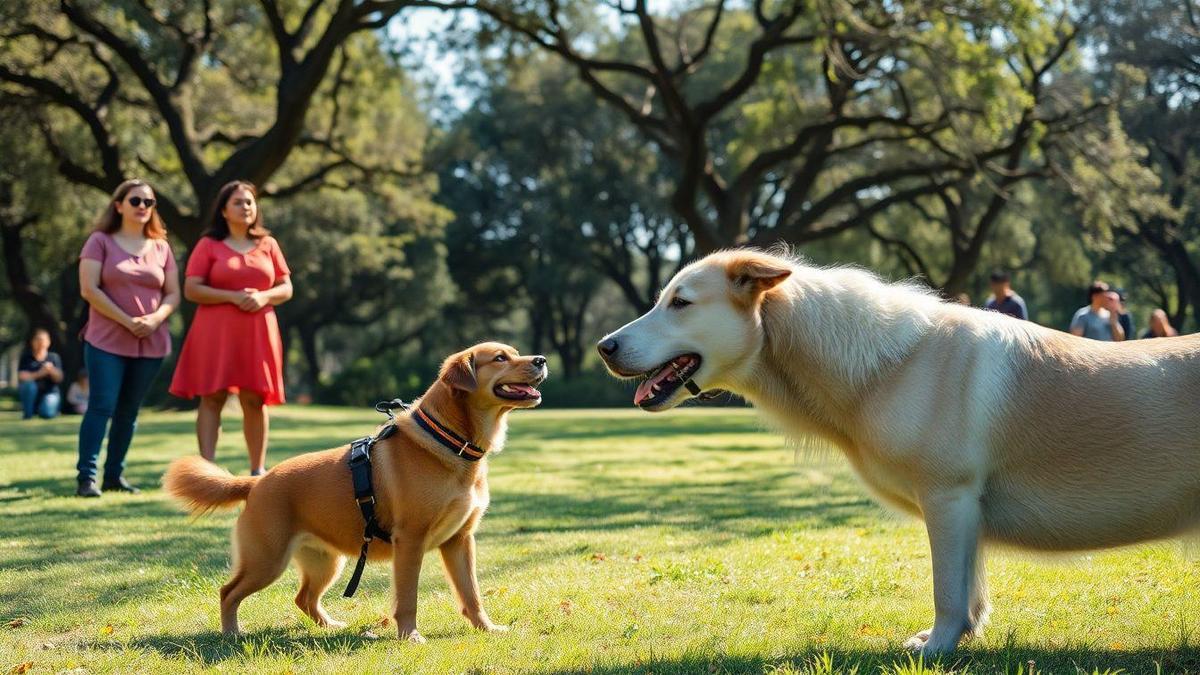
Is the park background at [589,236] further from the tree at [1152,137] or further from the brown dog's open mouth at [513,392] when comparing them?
the brown dog's open mouth at [513,392]

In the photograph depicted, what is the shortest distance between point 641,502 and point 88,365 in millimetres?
5296

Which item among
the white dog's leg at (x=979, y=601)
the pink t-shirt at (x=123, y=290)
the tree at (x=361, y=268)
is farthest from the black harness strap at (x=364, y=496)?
the tree at (x=361, y=268)

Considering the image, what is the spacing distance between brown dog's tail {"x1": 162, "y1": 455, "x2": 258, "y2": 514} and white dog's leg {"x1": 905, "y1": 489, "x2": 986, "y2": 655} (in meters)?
3.45

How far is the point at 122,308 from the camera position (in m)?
9.27

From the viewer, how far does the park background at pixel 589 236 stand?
5.39 metres

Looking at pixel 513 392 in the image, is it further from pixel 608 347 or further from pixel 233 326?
pixel 233 326

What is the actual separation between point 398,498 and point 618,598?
4.86 feet

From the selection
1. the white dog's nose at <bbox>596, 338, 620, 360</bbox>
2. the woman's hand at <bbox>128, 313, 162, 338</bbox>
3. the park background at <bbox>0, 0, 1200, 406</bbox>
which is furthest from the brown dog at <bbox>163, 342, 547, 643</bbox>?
the park background at <bbox>0, 0, 1200, 406</bbox>

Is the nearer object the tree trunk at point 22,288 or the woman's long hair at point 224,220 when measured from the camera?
the woman's long hair at point 224,220

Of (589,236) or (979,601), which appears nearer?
(979,601)

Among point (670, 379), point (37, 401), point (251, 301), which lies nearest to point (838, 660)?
point (670, 379)

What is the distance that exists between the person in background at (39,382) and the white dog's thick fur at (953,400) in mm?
22837

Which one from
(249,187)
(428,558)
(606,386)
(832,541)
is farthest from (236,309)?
(606,386)

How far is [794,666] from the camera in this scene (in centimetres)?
440
